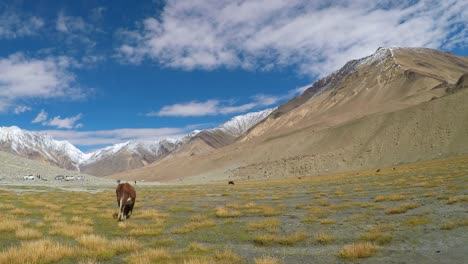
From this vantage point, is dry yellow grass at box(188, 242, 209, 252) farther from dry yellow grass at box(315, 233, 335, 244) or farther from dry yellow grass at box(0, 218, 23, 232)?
dry yellow grass at box(0, 218, 23, 232)

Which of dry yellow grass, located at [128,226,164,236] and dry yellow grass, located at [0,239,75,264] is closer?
dry yellow grass, located at [0,239,75,264]

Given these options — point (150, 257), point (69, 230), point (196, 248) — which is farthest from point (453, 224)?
point (69, 230)

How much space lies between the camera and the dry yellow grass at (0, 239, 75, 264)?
1013 cm

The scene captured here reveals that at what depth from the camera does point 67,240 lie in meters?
14.5

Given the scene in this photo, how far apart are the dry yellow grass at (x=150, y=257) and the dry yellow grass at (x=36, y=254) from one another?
207 cm

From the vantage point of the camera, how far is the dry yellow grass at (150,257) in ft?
34.2

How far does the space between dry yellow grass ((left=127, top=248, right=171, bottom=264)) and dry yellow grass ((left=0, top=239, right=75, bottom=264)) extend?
2.07m

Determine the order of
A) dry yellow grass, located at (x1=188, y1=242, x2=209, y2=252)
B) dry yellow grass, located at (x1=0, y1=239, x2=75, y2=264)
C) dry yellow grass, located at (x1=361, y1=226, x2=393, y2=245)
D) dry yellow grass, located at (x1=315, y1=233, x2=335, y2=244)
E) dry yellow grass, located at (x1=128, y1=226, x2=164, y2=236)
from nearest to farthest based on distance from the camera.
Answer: dry yellow grass, located at (x1=0, y1=239, x2=75, y2=264), dry yellow grass, located at (x1=188, y1=242, x2=209, y2=252), dry yellow grass, located at (x1=361, y1=226, x2=393, y2=245), dry yellow grass, located at (x1=315, y1=233, x2=335, y2=244), dry yellow grass, located at (x1=128, y1=226, x2=164, y2=236)

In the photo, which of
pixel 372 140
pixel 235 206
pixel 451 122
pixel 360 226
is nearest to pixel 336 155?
pixel 372 140

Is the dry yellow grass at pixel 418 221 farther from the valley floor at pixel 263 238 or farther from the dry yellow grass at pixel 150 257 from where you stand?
the dry yellow grass at pixel 150 257

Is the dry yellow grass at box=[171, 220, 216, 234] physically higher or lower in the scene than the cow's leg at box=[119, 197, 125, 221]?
lower

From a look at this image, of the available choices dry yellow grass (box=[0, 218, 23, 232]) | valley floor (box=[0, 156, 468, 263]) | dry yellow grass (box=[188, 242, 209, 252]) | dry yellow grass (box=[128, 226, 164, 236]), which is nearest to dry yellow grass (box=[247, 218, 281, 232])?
valley floor (box=[0, 156, 468, 263])

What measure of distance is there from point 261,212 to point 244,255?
11506mm

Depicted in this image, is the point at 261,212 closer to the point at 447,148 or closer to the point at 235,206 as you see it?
the point at 235,206
